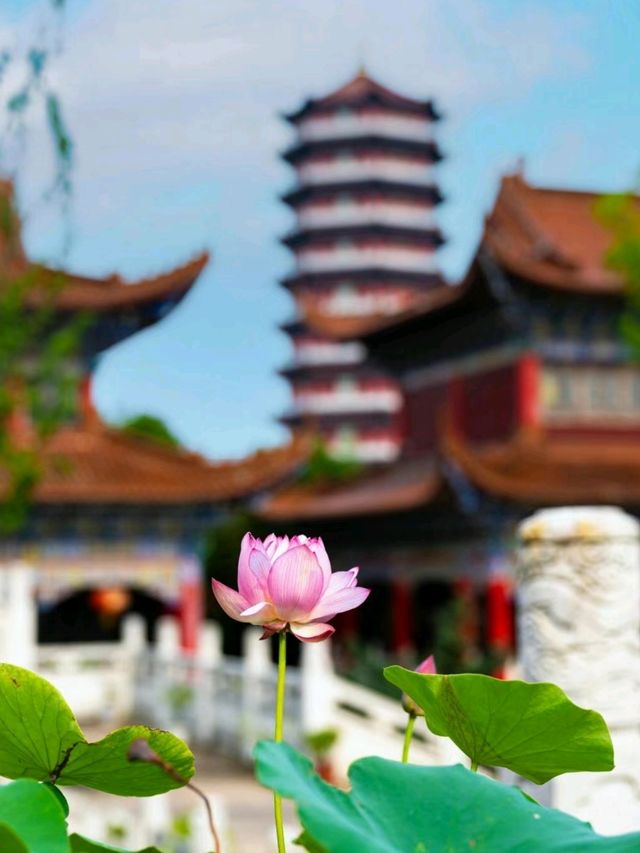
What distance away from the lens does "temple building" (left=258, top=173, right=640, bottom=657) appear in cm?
1373

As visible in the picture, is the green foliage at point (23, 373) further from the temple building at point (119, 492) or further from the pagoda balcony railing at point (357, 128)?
the pagoda balcony railing at point (357, 128)

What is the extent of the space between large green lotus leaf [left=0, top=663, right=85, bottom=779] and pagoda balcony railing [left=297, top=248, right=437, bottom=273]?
35.4 m

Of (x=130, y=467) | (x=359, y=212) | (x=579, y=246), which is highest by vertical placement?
(x=359, y=212)

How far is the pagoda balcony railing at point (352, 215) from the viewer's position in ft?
121

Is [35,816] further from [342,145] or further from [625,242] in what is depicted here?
[342,145]

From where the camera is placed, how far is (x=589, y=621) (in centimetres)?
307

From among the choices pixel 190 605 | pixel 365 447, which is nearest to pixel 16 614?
pixel 190 605

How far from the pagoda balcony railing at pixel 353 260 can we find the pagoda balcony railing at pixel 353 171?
176 centimetres

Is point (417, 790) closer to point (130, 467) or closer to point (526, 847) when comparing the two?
point (526, 847)

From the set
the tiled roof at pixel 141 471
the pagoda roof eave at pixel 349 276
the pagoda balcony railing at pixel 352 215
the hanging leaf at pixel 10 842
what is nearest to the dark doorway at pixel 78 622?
the tiled roof at pixel 141 471

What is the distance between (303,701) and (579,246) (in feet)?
25.6

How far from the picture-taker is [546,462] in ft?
45.5

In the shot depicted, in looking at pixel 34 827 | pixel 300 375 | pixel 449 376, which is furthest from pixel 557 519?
pixel 300 375

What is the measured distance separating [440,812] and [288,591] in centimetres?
19
